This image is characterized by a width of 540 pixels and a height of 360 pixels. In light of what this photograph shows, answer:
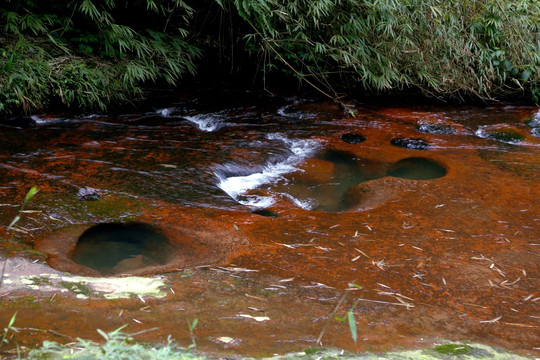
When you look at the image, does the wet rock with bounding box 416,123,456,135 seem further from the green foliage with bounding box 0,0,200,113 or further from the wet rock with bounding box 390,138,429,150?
the green foliage with bounding box 0,0,200,113

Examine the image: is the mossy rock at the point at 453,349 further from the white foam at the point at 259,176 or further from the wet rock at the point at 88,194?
the wet rock at the point at 88,194

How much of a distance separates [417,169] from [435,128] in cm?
137

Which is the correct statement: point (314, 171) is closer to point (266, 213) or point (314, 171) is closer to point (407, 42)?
point (266, 213)

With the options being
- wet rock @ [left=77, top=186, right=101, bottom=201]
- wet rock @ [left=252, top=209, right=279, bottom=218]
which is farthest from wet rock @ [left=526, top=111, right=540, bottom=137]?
wet rock @ [left=77, top=186, right=101, bottom=201]

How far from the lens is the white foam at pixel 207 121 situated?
20.5 feet

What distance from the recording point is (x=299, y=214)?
3904 mm

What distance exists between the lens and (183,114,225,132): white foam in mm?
6257

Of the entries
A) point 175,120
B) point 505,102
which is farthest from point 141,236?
point 505,102

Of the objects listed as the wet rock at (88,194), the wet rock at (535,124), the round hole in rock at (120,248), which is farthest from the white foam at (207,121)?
the wet rock at (535,124)

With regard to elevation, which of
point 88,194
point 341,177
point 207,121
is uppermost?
point 207,121

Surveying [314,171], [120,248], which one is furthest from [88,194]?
[314,171]

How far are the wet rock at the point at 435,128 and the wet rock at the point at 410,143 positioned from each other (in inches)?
18.3

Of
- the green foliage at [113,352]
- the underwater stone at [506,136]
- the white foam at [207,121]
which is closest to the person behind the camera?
the green foliage at [113,352]

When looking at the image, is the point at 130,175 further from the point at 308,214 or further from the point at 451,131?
the point at 451,131
